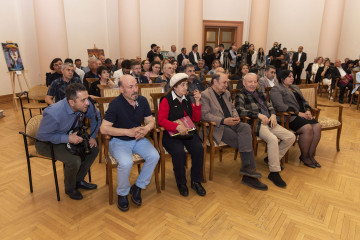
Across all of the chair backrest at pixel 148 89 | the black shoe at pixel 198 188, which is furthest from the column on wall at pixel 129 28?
the black shoe at pixel 198 188

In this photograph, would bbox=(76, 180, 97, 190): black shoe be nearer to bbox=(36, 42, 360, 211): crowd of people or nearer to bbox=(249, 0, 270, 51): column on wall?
bbox=(36, 42, 360, 211): crowd of people

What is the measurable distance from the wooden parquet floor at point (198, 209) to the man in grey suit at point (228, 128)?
20cm

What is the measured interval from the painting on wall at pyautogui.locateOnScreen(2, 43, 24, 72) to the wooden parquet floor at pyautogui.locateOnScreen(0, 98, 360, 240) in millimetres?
4335

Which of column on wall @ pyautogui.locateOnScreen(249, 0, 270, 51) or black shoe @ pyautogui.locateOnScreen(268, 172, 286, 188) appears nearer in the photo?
black shoe @ pyautogui.locateOnScreen(268, 172, 286, 188)

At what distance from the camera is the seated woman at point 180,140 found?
3000 mm

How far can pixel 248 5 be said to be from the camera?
473 inches

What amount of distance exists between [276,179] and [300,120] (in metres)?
1.06

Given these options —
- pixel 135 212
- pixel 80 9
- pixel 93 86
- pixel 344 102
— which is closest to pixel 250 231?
pixel 135 212

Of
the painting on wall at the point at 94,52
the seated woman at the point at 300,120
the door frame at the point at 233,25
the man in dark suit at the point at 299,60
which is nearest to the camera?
the seated woman at the point at 300,120

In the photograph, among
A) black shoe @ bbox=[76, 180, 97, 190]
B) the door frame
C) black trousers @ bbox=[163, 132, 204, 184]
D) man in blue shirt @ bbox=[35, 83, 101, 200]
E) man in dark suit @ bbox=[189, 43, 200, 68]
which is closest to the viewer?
man in blue shirt @ bbox=[35, 83, 101, 200]

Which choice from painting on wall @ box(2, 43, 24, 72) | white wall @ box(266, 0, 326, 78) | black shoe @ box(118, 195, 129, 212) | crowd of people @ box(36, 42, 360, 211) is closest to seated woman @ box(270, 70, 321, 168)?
crowd of people @ box(36, 42, 360, 211)

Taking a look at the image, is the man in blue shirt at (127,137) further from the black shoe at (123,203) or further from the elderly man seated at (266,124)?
the elderly man seated at (266,124)

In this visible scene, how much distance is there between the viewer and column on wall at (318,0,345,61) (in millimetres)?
10805

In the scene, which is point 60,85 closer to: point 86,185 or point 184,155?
point 86,185
